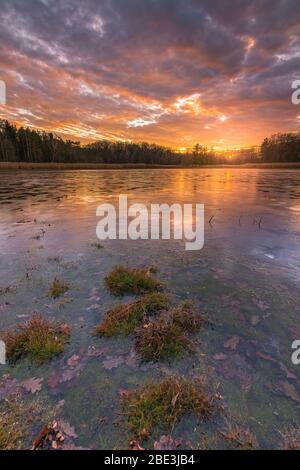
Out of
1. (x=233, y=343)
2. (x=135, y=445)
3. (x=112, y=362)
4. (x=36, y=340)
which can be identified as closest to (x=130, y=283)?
(x=112, y=362)

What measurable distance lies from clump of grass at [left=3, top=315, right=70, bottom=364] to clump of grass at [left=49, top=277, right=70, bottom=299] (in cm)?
110

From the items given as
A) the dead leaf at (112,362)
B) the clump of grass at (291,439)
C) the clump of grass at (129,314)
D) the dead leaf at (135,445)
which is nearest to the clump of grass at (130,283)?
the clump of grass at (129,314)

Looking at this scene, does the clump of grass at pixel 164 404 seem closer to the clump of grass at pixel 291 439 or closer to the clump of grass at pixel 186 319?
the clump of grass at pixel 291 439

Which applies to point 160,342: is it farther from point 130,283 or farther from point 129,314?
point 130,283

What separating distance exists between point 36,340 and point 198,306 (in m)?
3.12

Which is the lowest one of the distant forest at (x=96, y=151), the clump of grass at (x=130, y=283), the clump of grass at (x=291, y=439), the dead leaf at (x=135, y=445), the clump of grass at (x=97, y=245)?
the dead leaf at (x=135, y=445)

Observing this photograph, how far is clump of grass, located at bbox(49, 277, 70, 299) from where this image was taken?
536 cm

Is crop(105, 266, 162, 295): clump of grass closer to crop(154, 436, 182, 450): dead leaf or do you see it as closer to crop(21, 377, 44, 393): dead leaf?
crop(21, 377, 44, 393): dead leaf

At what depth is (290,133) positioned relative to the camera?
145250 mm

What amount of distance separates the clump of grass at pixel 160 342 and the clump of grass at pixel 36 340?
132 cm

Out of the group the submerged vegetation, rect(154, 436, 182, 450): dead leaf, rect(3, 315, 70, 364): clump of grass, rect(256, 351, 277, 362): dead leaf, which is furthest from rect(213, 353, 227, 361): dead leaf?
rect(3, 315, 70, 364): clump of grass

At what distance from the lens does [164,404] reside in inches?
113

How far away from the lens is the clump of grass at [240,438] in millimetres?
2491
